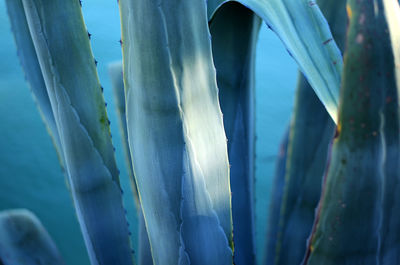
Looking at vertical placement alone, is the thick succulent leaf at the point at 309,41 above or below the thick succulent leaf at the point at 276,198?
above

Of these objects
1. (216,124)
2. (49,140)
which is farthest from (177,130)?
(49,140)

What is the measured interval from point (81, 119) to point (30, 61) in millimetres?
120

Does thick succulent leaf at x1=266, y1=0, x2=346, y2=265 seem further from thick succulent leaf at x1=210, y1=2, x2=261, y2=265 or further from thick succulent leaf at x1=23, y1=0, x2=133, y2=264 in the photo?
thick succulent leaf at x1=23, y1=0, x2=133, y2=264

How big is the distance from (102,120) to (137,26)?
209mm

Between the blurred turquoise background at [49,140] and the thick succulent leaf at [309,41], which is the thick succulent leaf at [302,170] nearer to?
the thick succulent leaf at [309,41]

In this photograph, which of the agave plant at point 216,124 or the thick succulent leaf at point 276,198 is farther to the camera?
the thick succulent leaf at point 276,198

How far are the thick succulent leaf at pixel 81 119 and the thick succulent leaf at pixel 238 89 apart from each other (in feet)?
0.46

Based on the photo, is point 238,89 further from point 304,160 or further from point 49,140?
point 49,140

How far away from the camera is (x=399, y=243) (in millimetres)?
384

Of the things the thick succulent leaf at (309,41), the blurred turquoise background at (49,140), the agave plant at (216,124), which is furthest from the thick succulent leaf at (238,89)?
the blurred turquoise background at (49,140)

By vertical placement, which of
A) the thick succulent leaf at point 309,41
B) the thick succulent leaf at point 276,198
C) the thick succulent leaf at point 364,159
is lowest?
the thick succulent leaf at point 276,198

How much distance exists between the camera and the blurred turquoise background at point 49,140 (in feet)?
4.05

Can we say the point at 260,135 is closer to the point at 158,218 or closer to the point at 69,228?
the point at 69,228

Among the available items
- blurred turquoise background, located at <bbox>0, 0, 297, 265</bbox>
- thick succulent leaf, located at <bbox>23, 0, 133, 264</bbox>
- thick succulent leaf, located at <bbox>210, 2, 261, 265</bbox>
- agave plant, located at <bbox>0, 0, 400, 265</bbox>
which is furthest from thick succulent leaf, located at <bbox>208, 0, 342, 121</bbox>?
blurred turquoise background, located at <bbox>0, 0, 297, 265</bbox>
